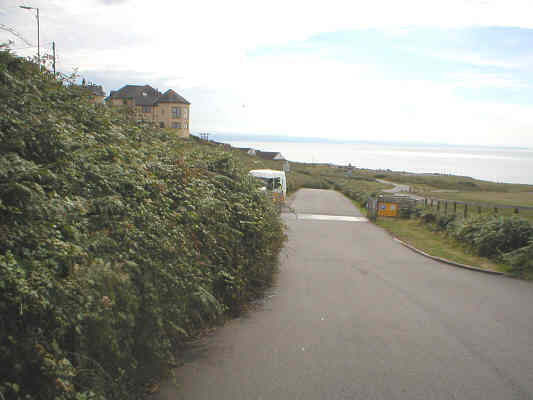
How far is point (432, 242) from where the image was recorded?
15.9 meters

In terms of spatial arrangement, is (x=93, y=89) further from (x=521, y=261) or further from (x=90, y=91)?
(x=521, y=261)

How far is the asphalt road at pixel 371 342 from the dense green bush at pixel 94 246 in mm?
689

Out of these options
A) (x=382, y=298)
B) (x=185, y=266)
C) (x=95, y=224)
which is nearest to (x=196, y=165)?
(x=185, y=266)

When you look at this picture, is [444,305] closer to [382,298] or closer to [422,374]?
[382,298]

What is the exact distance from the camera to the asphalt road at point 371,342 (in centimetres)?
483

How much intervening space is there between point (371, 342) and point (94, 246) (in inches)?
164

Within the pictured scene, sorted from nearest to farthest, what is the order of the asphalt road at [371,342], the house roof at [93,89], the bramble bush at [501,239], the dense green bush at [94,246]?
the dense green bush at [94,246] < the asphalt road at [371,342] < the house roof at [93,89] < the bramble bush at [501,239]

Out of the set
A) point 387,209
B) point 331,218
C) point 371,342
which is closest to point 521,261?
point 371,342

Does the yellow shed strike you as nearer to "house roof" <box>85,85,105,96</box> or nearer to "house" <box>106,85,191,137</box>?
"house" <box>106,85,191,137</box>

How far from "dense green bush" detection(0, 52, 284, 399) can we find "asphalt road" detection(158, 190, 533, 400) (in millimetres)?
689

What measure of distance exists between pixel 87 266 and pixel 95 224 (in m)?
0.69

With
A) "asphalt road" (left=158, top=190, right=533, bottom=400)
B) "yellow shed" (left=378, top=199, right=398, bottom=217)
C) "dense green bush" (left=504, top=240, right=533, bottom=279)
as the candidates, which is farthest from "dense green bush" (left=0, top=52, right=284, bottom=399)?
"yellow shed" (left=378, top=199, right=398, bottom=217)

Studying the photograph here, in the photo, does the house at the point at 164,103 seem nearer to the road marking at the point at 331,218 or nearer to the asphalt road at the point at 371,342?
the road marking at the point at 331,218

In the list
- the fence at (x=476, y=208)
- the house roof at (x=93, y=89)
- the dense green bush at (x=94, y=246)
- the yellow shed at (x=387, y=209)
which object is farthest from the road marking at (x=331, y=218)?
the dense green bush at (x=94, y=246)
